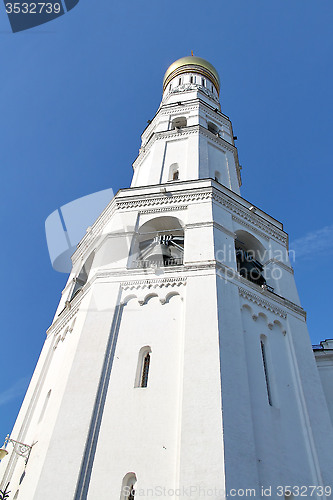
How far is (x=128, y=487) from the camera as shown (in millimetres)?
8961

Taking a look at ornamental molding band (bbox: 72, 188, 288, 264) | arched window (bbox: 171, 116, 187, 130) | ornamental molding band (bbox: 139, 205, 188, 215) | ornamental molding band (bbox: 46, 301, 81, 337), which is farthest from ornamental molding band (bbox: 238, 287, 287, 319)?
arched window (bbox: 171, 116, 187, 130)

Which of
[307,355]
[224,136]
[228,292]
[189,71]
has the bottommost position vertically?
[307,355]

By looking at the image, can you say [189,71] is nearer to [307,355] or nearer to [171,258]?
[171,258]

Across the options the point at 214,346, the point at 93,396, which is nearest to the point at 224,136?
the point at 214,346

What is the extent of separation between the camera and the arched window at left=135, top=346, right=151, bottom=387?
35.9ft

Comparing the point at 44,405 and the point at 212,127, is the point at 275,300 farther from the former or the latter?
the point at 212,127

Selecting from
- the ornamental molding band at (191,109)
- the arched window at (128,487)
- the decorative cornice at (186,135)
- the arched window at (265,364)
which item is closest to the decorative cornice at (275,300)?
the arched window at (265,364)

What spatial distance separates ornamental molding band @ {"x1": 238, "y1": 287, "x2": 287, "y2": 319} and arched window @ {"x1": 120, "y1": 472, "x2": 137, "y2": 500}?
6.15 m

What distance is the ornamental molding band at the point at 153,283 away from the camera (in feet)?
43.0

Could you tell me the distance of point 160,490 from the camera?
8734 millimetres

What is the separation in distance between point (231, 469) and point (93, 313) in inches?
230

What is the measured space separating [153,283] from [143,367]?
284cm

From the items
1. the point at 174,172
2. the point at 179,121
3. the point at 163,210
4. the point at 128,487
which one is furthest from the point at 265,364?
the point at 179,121

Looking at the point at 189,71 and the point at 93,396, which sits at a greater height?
the point at 189,71
